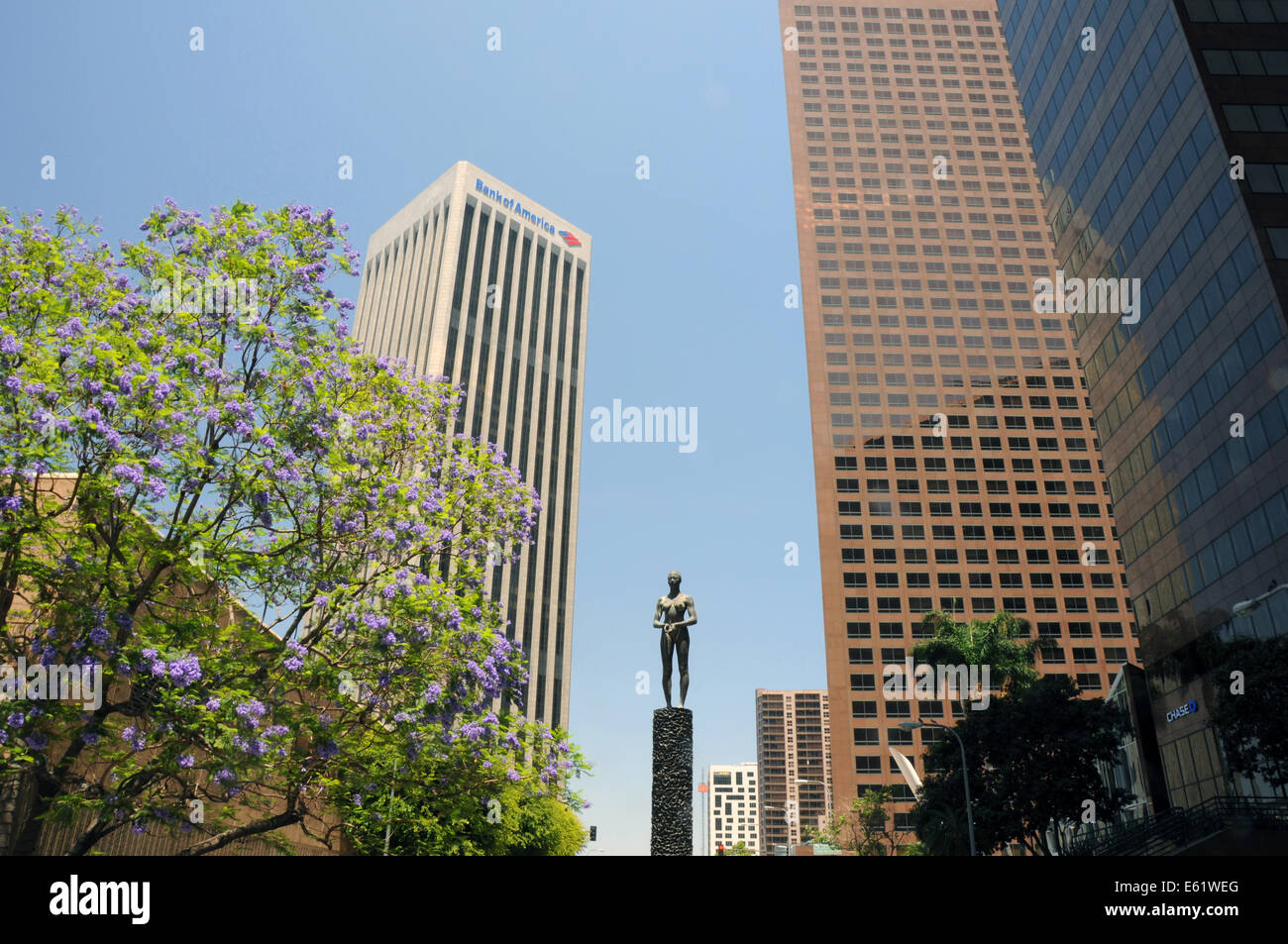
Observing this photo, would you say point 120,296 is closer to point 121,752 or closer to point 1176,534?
point 121,752

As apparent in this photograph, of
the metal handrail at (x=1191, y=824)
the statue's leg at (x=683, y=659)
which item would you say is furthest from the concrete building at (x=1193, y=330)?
the statue's leg at (x=683, y=659)

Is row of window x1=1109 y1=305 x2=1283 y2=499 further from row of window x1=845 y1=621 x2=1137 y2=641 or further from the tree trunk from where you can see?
row of window x1=845 y1=621 x2=1137 y2=641

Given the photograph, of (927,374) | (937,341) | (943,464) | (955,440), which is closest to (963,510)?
(943,464)

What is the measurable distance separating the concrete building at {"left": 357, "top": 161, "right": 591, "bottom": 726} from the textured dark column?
79580 millimetres

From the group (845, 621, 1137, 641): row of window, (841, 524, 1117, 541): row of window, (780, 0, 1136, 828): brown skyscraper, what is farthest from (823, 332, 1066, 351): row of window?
(845, 621, 1137, 641): row of window

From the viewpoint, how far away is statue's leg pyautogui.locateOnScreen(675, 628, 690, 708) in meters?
20.0

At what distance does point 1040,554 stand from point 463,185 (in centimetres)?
8941

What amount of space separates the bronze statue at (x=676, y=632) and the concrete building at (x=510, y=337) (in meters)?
79.0

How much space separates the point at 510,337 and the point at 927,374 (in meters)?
59.9

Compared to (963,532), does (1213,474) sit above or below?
below

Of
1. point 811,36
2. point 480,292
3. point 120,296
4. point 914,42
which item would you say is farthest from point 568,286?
point 120,296

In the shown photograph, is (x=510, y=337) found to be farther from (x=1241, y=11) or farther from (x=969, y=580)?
(x=1241, y=11)

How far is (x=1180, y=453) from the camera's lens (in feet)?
152

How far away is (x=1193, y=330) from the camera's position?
147 feet
